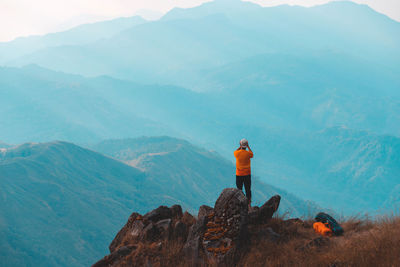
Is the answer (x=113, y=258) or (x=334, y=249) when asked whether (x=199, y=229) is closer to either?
(x=113, y=258)

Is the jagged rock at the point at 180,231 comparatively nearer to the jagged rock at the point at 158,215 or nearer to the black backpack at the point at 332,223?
the jagged rock at the point at 158,215

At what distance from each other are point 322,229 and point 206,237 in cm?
347

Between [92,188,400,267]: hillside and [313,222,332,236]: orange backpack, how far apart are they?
163mm

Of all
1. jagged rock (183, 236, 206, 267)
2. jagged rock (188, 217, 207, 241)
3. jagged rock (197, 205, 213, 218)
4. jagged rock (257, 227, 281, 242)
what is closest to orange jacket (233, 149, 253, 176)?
jagged rock (197, 205, 213, 218)

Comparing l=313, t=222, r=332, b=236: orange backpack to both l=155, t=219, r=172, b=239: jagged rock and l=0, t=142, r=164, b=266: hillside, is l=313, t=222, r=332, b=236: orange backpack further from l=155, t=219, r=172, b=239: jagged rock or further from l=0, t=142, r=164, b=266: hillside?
l=0, t=142, r=164, b=266: hillside

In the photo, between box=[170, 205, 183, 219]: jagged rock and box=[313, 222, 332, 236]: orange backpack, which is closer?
box=[313, 222, 332, 236]: orange backpack

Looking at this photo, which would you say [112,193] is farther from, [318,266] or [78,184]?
[318,266]

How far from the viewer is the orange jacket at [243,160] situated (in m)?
10.1

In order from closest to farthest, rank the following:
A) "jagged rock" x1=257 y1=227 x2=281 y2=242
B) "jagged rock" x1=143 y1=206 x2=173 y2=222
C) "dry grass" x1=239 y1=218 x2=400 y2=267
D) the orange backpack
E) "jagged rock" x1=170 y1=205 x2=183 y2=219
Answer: "dry grass" x1=239 y1=218 x2=400 y2=267 < "jagged rock" x1=257 y1=227 x2=281 y2=242 < the orange backpack < "jagged rock" x1=143 y1=206 x2=173 y2=222 < "jagged rock" x1=170 y1=205 x2=183 y2=219

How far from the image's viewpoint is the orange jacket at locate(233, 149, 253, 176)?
10086mm

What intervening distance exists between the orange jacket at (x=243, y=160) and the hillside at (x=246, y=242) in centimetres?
117

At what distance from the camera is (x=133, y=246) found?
9.03 metres

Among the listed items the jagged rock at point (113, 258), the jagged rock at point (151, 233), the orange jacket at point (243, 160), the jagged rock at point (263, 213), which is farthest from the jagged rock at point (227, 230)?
the jagged rock at point (113, 258)

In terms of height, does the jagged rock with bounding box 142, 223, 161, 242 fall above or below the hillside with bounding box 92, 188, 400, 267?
below
